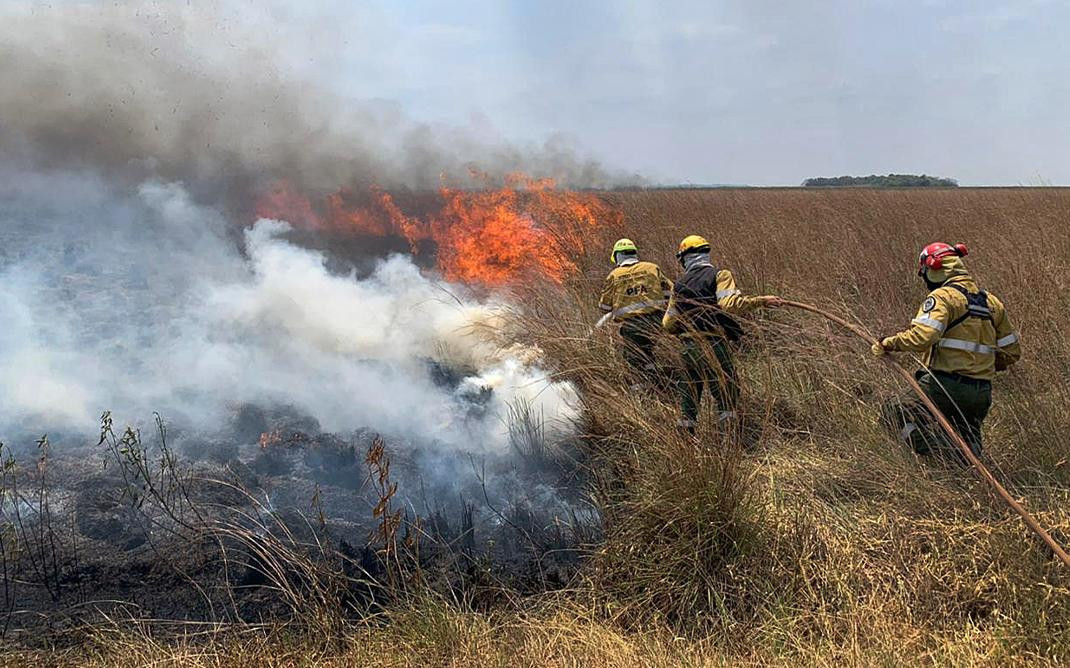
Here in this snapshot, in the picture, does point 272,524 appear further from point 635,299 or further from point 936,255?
point 936,255

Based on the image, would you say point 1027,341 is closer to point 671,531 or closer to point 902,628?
point 902,628

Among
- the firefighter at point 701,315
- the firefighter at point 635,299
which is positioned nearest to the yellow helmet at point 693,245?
the firefighter at point 701,315

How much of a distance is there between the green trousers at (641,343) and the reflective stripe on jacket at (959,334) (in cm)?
209

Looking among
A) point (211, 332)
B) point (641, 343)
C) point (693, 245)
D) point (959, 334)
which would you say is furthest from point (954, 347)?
point (211, 332)

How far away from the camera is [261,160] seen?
47.0 feet

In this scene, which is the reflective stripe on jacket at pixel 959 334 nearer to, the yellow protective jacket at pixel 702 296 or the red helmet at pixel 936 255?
the red helmet at pixel 936 255

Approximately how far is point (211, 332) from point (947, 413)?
8.12m

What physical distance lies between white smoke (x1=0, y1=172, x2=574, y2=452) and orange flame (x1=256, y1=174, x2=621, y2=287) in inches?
51.4

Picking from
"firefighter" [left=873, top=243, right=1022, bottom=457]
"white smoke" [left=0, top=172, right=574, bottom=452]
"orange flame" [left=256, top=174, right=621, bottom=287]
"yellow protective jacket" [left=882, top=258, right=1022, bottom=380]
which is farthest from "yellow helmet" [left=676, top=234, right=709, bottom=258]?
"orange flame" [left=256, top=174, right=621, bottom=287]

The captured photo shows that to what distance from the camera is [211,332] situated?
8.36 meters

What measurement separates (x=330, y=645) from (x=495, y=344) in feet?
15.3

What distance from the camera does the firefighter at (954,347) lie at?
13.0 ft

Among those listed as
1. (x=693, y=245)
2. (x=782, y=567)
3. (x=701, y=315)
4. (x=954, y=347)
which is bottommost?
(x=782, y=567)

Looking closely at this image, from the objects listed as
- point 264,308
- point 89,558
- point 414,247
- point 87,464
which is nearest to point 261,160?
point 414,247
